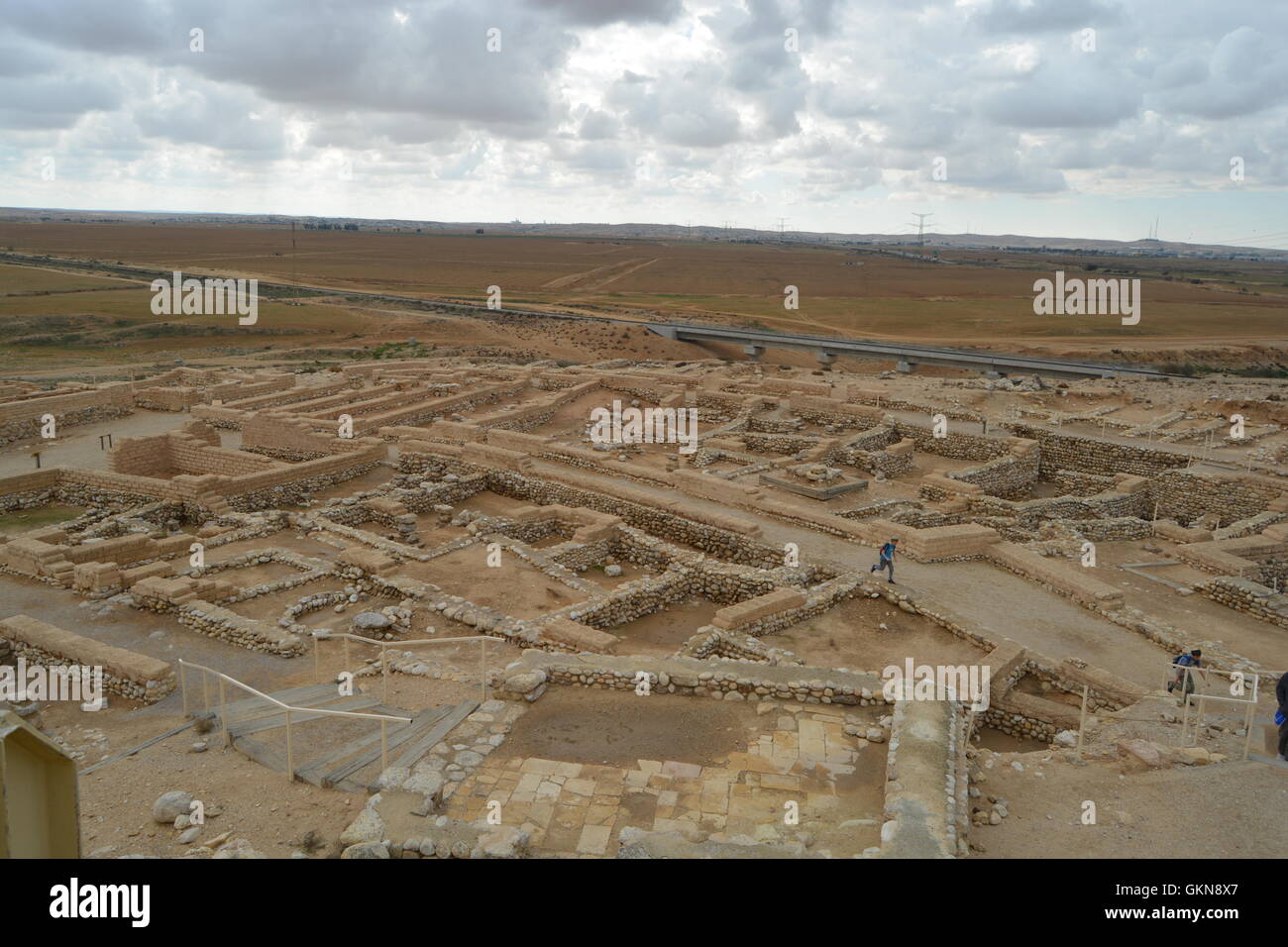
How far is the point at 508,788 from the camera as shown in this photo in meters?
7.01

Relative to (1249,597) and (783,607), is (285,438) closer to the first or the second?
(783,607)

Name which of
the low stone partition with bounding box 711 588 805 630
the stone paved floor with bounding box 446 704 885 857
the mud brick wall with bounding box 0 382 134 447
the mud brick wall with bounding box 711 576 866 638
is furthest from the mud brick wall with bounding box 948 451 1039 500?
the mud brick wall with bounding box 0 382 134 447

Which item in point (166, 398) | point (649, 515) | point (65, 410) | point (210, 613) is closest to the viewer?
point (210, 613)

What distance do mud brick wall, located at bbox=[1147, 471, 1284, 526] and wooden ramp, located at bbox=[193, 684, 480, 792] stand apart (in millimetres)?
18393

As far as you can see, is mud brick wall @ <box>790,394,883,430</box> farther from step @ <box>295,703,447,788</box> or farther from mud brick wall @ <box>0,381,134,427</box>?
mud brick wall @ <box>0,381,134,427</box>

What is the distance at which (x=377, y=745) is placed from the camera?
7.93 meters

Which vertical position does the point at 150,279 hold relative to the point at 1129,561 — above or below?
above

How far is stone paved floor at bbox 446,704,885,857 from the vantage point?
255 inches

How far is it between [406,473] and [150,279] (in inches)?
2901

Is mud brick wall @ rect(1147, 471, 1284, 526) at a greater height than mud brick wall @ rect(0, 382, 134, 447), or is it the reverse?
mud brick wall @ rect(0, 382, 134, 447)

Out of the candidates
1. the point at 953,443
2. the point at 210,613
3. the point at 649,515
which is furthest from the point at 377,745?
the point at 953,443

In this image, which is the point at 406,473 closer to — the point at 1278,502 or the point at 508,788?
the point at 508,788

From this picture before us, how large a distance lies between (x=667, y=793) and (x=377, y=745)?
2928 millimetres
